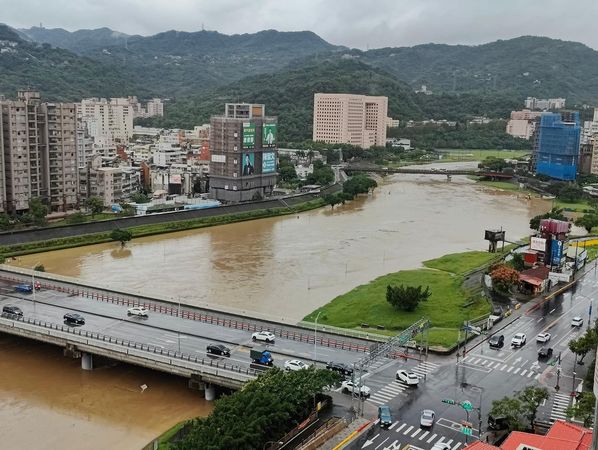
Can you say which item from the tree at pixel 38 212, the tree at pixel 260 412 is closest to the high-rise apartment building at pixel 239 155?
the tree at pixel 38 212

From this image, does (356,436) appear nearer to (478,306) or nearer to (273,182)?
(478,306)

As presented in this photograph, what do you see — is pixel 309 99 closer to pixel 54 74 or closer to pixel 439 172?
pixel 439 172

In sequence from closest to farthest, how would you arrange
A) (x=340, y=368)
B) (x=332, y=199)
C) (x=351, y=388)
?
1. (x=351, y=388)
2. (x=340, y=368)
3. (x=332, y=199)

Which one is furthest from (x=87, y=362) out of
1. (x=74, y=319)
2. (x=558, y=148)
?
(x=558, y=148)

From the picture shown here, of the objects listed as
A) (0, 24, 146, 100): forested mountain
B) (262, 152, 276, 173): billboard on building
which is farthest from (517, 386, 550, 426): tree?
(0, 24, 146, 100): forested mountain

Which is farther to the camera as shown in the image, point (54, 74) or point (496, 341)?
point (54, 74)

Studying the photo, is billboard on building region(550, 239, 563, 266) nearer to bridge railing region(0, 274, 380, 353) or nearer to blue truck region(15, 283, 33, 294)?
bridge railing region(0, 274, 380, 353)

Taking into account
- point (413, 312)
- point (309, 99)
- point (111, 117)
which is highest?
point (309, 99)
